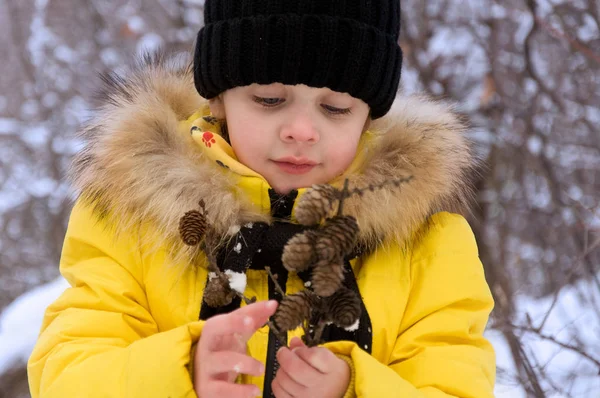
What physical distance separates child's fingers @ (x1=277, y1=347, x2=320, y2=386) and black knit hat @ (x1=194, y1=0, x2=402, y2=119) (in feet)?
2.18

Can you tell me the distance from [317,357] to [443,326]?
0.47 metres

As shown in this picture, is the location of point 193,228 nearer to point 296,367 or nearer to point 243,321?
point 243,321

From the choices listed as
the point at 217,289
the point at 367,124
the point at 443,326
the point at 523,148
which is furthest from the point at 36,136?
the point at 217,289

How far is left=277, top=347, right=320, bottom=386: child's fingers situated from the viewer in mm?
1228

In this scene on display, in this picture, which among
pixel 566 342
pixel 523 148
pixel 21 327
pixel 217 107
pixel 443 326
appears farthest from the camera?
pixel 523 148

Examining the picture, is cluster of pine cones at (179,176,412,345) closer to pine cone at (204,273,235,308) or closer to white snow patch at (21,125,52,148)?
pine cone at (204,273,235,308)

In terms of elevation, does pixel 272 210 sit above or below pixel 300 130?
below

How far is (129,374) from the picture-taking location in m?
1.42

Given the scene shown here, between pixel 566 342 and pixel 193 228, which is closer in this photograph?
pixel 193 228

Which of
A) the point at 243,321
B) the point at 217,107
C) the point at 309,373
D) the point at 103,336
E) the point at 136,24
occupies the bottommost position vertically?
the point at 103,336

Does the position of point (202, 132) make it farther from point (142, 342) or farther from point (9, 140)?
point (9, 140)

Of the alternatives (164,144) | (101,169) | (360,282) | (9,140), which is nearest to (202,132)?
(164,144)

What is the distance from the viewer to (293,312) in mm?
1028

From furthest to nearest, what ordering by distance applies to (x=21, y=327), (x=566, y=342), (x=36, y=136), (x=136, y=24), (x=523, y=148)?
(x=36, y=136) → (x=136, y=24) → (x=523, y=148) → (x=21, y=327) → (x=566, y=342)
